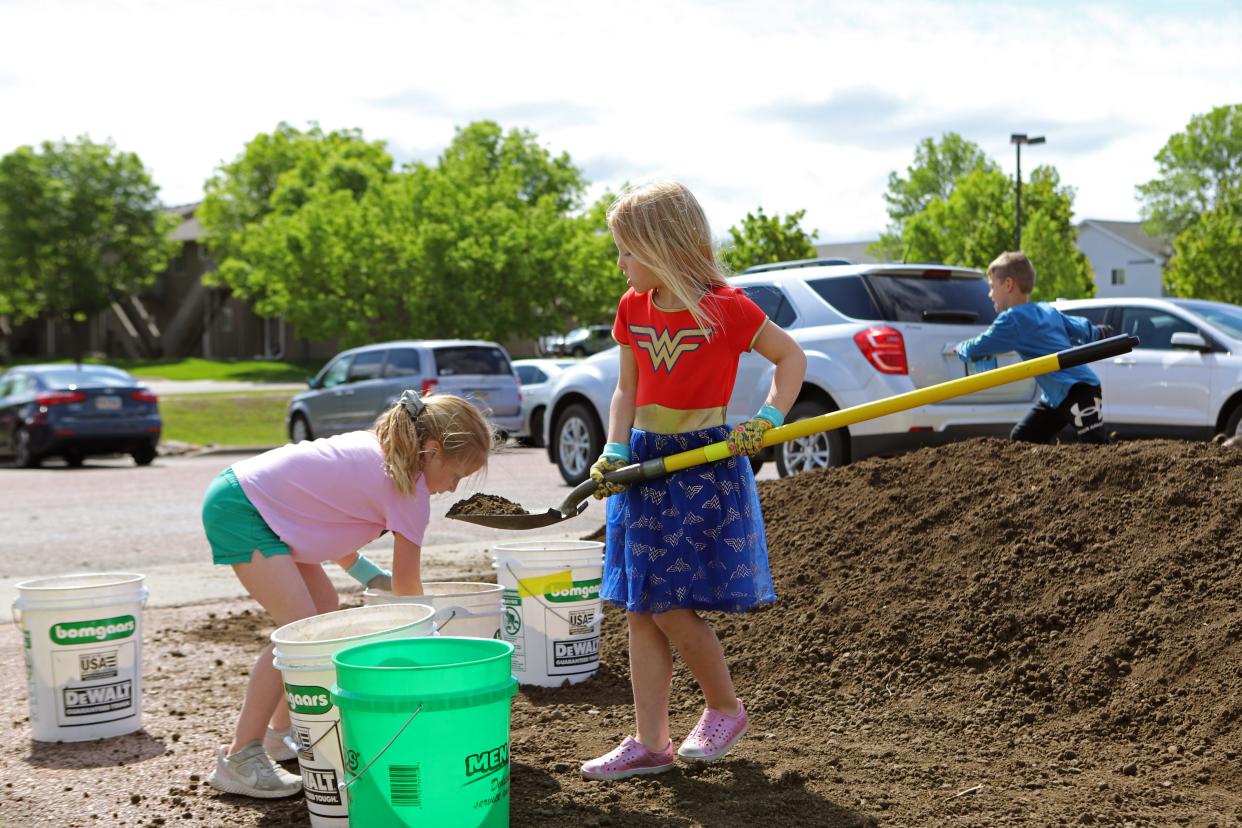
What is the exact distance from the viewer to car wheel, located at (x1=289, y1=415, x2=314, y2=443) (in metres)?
19.7

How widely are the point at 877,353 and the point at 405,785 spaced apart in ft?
21.4

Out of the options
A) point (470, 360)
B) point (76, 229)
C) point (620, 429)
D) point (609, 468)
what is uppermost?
point (76, 229)

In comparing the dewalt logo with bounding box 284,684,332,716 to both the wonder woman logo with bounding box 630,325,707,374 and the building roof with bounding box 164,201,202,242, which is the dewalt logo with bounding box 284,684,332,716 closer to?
the wonder woman logo with bounding box 630,325,707,374

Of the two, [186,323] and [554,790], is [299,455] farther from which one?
[186,323]

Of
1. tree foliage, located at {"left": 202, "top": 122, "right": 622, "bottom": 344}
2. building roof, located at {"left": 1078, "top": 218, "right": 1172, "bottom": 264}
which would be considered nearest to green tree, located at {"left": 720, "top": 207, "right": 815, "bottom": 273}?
tree foliage, located at {"left": 202, "top": 122, "right": 622, "bottom": 344}

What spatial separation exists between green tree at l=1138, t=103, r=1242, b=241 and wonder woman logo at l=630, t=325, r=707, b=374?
81.0 m

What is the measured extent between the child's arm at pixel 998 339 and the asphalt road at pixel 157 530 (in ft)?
9.47

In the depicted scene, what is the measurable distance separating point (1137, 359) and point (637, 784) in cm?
889

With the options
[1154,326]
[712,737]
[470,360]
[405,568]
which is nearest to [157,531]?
[405,568]

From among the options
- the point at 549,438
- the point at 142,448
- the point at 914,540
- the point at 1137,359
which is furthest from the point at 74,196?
the point at 914,540

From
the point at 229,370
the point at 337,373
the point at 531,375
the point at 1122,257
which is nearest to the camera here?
the point at 337,373

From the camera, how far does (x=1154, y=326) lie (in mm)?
11336

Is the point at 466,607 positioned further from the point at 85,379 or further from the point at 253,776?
the point at 85,379

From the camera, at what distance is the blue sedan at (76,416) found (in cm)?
1794
